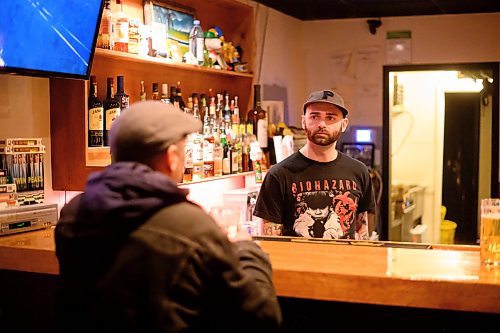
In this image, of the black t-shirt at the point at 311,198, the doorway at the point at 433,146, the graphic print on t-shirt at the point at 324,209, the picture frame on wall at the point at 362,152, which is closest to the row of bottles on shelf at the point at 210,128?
the black t-shirt at the point at 311,198

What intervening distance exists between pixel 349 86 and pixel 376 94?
0.24m

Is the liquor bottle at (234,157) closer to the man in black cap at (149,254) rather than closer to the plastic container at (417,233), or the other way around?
the man in black cap at (149,254)

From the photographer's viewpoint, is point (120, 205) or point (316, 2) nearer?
point (120, 205)

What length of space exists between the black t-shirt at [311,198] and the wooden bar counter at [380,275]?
868 mm

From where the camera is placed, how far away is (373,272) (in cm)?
182

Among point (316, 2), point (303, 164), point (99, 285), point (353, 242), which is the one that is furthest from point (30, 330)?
point (316, 2)

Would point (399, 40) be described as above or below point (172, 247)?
above

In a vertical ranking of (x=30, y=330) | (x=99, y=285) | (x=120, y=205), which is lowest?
(x=30, y=330)

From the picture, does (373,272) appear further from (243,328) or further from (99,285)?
(99,285)

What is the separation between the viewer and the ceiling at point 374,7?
498 centimetres

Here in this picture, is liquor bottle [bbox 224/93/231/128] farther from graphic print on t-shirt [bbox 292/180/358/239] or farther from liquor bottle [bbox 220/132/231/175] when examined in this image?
graphic print on t-shirt [bbox 292/180/358/239]

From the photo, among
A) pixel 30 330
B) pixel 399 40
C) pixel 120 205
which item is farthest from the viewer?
pixel 399 40

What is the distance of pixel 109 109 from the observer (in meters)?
2.94

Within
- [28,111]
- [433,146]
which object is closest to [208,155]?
[28,111]
